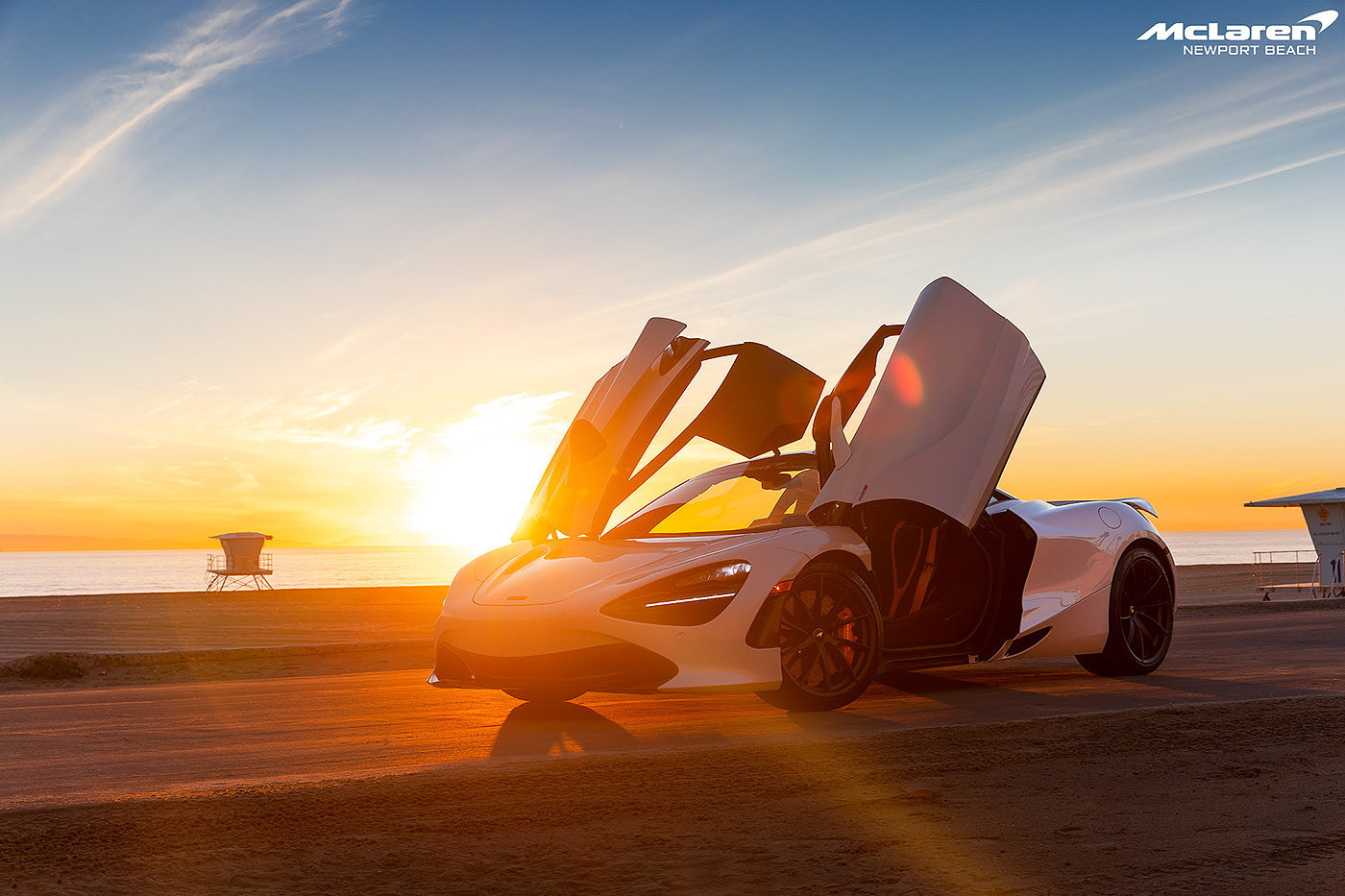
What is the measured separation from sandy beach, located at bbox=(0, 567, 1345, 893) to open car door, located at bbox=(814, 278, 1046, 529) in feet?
4.31

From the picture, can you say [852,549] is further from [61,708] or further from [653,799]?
[61,708]

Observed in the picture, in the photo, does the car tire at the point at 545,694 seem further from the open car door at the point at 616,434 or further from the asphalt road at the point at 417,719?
the open car door at the point at 616,434

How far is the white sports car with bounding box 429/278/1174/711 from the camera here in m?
5.78

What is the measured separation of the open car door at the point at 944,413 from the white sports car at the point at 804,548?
1cm

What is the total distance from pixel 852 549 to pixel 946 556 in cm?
101

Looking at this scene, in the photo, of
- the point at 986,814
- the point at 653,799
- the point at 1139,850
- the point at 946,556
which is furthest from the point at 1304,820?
the point at 946,556

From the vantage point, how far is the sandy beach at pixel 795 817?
3049mm

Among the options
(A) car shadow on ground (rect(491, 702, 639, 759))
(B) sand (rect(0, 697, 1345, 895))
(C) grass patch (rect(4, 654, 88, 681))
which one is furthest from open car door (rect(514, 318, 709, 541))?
(C) grass patch (rect(4, 654, 88, 681))

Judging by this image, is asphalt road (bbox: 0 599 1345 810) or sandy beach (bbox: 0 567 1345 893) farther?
asphalt road (bbox: 0 599 1345 810)

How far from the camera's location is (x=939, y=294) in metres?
6.71

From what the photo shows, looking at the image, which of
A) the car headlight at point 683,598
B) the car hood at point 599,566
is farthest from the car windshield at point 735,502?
the car headlight at point 683,598

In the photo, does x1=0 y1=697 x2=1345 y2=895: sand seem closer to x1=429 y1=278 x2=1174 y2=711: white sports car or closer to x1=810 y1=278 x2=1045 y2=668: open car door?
x1=429 y1=278 x2=1174 y2=711: white sports car

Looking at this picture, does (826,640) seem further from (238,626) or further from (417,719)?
(238,626)

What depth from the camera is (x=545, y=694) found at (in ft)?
22.1
